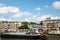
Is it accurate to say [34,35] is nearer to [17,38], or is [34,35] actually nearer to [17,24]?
[17,38]

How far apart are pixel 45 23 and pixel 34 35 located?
136ft

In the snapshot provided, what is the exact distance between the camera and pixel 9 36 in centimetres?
3884

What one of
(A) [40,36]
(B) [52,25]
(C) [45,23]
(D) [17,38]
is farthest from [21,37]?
(C) [45,23]

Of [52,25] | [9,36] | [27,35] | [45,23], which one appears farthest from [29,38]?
[45,23]

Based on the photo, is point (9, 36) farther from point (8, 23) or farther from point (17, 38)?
point (8, 23)

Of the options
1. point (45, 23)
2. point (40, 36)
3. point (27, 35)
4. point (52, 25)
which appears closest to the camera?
point (40, 36)

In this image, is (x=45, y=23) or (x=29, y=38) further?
(x=45, y=23)

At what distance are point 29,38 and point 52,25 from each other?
35882 millimetres

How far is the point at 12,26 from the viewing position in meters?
74.3

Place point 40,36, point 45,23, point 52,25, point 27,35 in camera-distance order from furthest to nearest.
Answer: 1. point 45,23
2. point 52,25
3. point 27,35
4. point 40,36

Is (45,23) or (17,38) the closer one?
(17,38)

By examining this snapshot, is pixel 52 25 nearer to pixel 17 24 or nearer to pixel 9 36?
pixel 17 24

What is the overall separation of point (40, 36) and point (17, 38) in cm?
418

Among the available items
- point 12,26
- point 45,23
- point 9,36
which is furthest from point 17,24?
point 9,36
